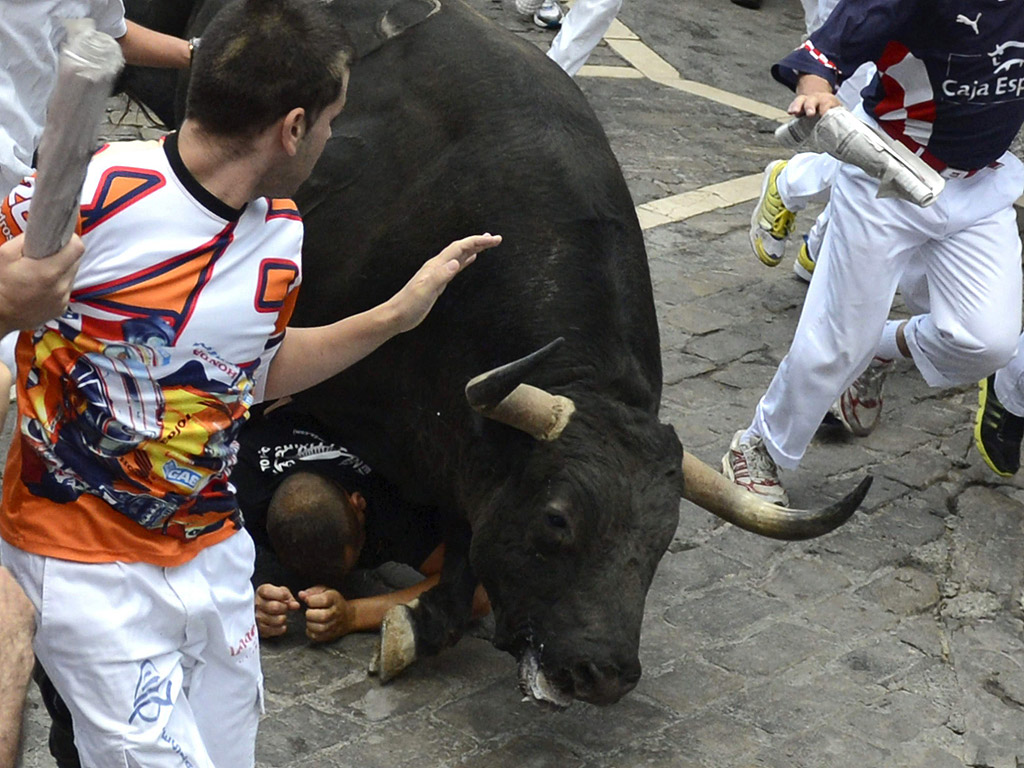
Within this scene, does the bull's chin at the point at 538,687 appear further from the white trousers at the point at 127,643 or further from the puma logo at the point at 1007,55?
the puma logo at the point at 1007,55

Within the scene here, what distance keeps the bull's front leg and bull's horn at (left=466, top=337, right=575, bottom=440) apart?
0.71 metres

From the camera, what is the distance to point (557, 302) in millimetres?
4691

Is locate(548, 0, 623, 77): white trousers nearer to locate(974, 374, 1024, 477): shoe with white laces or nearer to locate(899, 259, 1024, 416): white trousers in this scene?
locate(899, 259, 1024, 416): white trousers

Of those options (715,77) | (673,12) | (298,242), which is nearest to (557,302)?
(298,242)

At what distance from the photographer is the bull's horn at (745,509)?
4.68 m

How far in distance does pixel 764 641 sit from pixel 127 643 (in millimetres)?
2780

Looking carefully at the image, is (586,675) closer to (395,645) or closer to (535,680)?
(535,680)

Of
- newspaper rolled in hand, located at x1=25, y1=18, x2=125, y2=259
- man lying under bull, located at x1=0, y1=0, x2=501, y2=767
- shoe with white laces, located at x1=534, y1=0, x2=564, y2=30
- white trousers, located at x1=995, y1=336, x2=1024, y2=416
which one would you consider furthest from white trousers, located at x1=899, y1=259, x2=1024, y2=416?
shoe with white laces, located at x1=534, y1=0, x2=564, y2=30

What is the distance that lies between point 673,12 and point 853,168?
7.80 metres

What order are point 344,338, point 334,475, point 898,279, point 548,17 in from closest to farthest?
point 344,338 < point 334,475 < point 898,279 < point 548,17

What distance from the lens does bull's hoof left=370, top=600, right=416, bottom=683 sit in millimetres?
4723

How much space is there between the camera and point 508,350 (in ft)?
15.5

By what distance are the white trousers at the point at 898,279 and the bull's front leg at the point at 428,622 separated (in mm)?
1707

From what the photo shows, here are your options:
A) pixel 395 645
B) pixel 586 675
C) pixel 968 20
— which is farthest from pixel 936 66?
pixel 395 645
